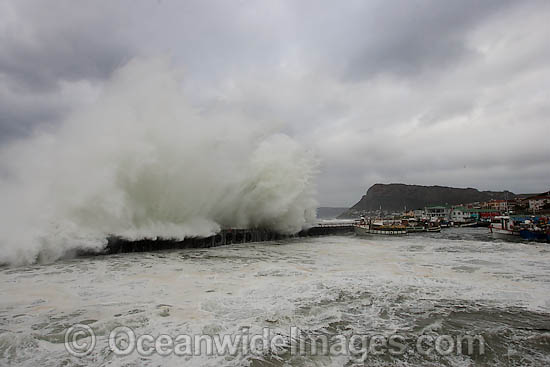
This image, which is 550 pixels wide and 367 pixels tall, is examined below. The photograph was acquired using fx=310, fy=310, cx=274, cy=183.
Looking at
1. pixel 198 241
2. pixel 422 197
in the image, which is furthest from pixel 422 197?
pixel 198 241

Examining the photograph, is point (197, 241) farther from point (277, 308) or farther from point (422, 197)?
point (422, 197)

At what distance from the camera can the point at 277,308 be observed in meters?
6.12

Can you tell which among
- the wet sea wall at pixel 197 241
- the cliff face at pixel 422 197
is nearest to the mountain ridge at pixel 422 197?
the cliff face at pixel 422 197

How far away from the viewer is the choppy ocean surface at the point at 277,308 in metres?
4.08

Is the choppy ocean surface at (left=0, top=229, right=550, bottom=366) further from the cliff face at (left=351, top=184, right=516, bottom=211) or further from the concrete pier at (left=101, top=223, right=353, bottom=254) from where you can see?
the cliff face at (left=351, top=184, right=516, bottom=211)

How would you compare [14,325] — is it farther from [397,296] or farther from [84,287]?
[397,296]

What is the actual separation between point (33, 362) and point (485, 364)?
5693mm

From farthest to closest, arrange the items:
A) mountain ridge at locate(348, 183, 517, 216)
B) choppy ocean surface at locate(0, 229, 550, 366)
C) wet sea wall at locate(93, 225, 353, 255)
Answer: mountain ridge at locate(348, 183, 517, 216) < wet sea wall at locate(93, 225, 353, 255) < choppy ocean surface at locate(0, 229, 550, 366)

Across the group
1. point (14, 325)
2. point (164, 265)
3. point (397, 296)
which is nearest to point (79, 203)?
point (164, 265)

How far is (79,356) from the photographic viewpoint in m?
4.04

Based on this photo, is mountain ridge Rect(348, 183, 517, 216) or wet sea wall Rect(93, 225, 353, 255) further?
mountain ridge Rect(348, 183, 517, 216)

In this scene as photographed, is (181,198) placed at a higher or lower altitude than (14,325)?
higher

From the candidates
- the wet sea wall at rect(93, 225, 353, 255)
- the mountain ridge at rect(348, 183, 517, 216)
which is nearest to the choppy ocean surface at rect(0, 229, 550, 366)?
the wet sea wall at rect(93, 225, 353, 255)

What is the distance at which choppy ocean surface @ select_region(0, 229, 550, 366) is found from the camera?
4082 mm
